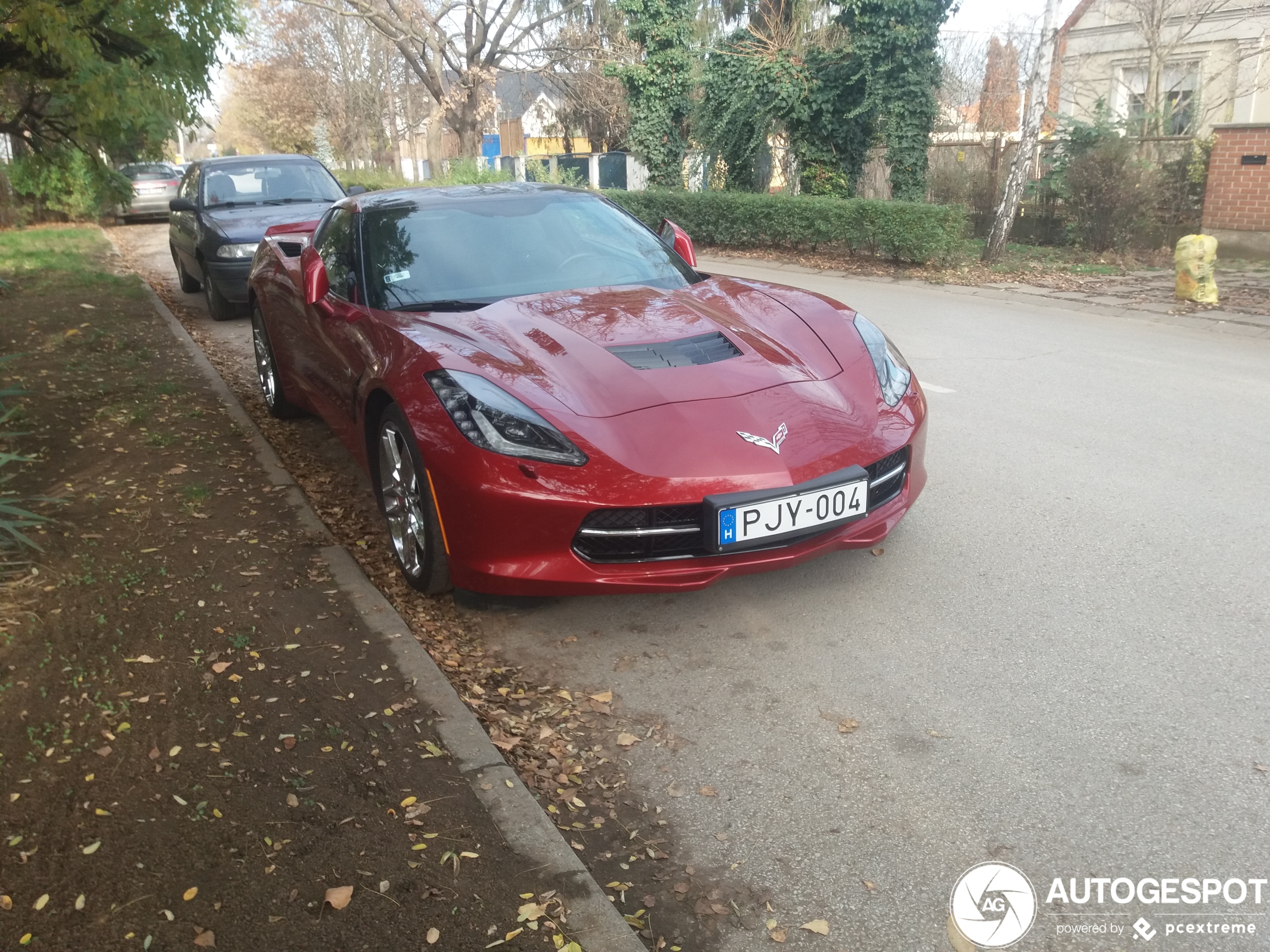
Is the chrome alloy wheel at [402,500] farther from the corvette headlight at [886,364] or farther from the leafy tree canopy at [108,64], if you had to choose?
the leafy tree canopy at [108,64]

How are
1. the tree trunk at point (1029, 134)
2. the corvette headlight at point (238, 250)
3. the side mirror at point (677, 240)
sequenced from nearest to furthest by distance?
the side mirror at point (677, 240) → the corvette headlight at point (238, 250) → the tree trunk at point (1029, 134)

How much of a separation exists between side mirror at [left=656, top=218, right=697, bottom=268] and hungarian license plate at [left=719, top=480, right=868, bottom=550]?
231 centimetres

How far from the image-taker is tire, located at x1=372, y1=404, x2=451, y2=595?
3764mm

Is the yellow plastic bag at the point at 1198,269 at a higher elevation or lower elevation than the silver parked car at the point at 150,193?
lower

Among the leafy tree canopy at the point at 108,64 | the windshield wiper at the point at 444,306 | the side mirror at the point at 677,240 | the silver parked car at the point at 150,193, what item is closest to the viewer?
the windshield wiper at the point at 444,306

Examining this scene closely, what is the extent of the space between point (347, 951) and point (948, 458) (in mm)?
4267

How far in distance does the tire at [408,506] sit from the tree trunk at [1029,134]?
12.4 m

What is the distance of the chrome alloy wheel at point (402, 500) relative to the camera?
3.92 metres

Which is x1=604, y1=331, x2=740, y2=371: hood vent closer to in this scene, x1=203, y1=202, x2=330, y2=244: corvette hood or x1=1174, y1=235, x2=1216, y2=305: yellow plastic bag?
x1=203, y1=202, x2=330, y2=244: corvette hood

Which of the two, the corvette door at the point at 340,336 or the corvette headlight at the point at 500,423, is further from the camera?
the corvette door at the point at 340,336

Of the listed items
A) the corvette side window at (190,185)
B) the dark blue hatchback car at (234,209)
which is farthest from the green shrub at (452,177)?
the dark blue hatchback car at (234,209)

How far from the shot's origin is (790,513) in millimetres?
3475

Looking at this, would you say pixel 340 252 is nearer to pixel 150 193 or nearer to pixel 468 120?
pixel 150 193

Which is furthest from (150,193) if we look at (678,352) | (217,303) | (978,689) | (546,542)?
(978,689)
